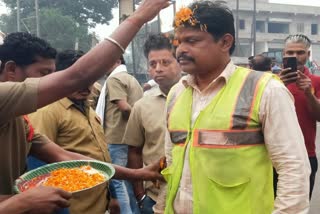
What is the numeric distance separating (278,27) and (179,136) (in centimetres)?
5020

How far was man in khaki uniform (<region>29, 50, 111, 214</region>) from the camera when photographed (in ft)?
8.64

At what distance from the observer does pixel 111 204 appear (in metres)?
3.22

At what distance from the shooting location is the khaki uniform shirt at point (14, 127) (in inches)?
64.0

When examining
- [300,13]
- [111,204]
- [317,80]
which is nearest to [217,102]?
[111,204]

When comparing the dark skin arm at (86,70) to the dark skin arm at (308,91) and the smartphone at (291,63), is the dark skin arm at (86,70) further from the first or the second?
the dark skin arm at (308,91)

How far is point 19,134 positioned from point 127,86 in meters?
2.84

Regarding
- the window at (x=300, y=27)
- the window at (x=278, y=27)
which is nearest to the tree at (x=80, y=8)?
the window at (x=278, y=27)

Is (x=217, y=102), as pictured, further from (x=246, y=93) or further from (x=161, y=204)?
(x=161, y=204)

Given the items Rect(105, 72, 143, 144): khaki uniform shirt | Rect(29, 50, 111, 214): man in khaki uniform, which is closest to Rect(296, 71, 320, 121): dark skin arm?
Rect(29, 50, 111, 214): man in khaki uniform

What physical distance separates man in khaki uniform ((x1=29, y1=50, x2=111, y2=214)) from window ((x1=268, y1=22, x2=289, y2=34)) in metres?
48.5

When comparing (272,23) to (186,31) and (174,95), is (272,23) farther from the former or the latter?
(186,31)

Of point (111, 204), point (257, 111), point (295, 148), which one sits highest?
point (257, 111)

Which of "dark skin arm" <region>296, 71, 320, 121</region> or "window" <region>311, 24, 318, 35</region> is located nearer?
"dark skin arm" <region>296, 71, 320, 121</region>

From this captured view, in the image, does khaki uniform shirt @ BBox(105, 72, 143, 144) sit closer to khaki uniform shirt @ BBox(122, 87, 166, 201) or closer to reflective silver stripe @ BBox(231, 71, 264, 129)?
khaki uniform shirt @ BBox(122, 87, 166, 201)
